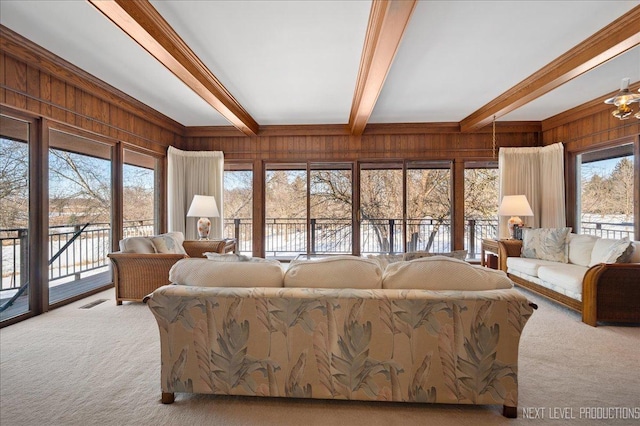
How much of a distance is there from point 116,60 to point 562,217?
6.80 meters

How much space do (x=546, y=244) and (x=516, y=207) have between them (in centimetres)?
89

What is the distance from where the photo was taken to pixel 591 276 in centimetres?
275

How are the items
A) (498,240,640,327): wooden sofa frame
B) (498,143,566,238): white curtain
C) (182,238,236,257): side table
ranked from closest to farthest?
(498,240,640,327): wooden sofa frame, (182,238,236,257): side table, (498,143,566,238): white curtain

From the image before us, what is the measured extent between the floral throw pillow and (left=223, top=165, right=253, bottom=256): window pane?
486 centimetres

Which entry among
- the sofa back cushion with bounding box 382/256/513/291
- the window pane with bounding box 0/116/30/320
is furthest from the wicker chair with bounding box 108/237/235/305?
the sofa back cushion with bounding box 382/256/513/291

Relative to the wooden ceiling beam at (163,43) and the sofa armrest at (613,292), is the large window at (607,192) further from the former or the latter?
the wooden ceiling beam at (163,43)

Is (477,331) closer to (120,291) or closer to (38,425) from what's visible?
(38,425)

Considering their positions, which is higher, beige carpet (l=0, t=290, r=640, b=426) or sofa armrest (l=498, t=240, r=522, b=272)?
sofa armrest (l=498, t=240, r=522, b=272)

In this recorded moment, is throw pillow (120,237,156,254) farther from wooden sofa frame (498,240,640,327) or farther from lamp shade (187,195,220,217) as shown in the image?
wooden sofa frame (498,240,640,327)

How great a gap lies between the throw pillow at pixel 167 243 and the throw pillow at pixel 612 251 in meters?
4.92

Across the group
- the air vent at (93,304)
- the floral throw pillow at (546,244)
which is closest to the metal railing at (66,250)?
the air vent at (93,304)

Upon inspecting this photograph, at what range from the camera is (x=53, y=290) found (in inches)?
155

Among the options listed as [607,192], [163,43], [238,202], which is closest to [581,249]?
[607,192]

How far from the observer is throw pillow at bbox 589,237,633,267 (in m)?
2.83
